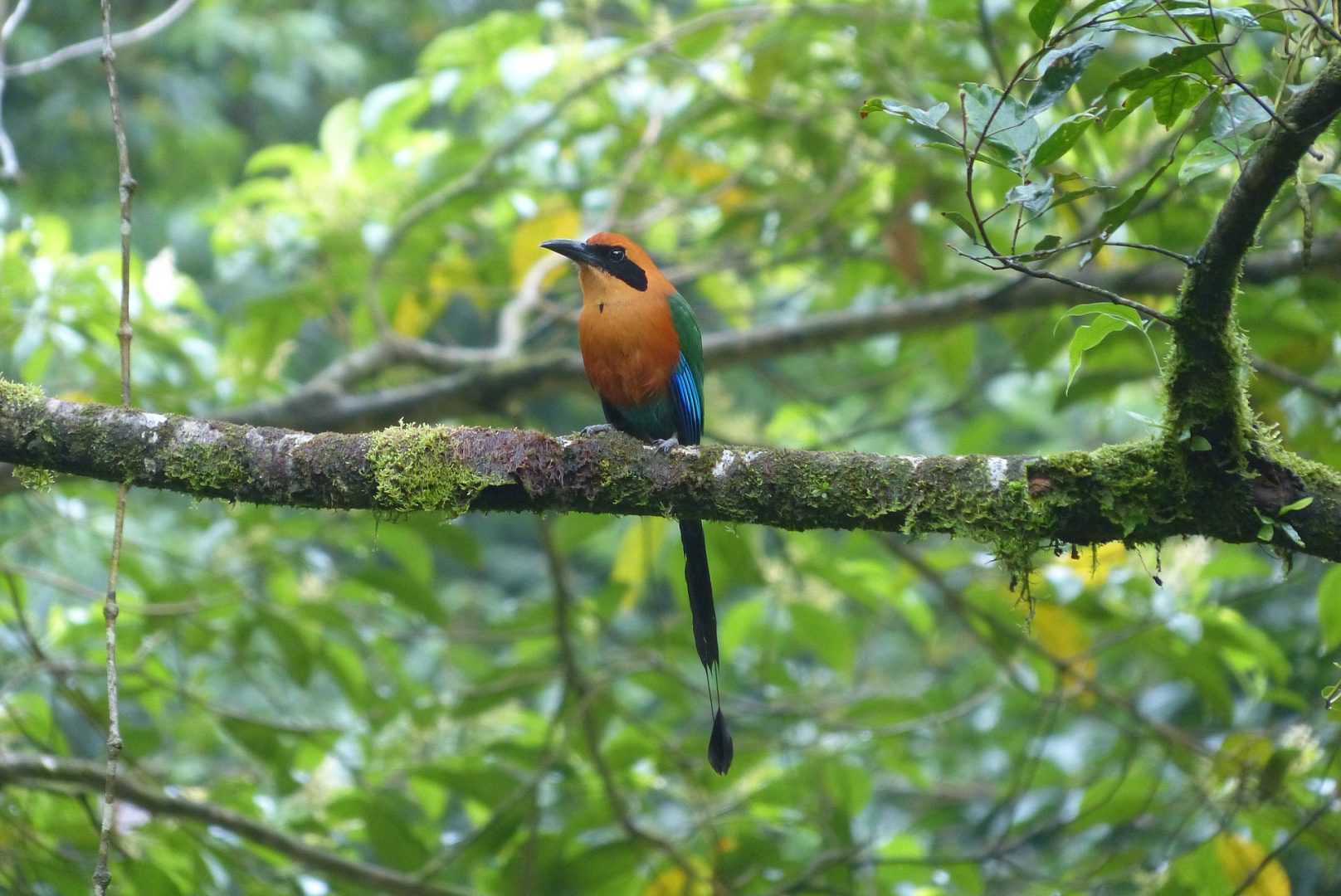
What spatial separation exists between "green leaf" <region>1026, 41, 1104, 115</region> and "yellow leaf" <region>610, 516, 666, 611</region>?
261cm

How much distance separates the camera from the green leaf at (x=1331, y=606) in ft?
9.30

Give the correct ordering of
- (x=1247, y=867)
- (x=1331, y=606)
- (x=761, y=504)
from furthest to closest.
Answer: (x=1247, y=867) → (x=1331, y=606) → (x=761, y=504)

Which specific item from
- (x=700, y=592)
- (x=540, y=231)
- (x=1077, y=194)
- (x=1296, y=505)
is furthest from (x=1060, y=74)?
(x=540, y=231)

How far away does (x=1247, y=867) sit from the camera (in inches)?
120

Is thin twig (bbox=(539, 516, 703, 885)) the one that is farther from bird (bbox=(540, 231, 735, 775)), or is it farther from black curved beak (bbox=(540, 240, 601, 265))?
black curved beak (bbox=(540, 240, 601, 265))

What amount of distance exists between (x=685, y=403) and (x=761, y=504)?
145 centimetres

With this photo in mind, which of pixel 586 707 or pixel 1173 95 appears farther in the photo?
pixel 586 707

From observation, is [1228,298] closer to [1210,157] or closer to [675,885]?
[1210,157]

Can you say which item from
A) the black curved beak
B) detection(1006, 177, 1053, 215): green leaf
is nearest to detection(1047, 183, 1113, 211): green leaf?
detection(1006, 177, 1053, 215): green leaf

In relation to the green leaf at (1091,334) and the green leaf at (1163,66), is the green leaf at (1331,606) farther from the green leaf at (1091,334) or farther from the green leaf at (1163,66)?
the green leaf at (1163,66)

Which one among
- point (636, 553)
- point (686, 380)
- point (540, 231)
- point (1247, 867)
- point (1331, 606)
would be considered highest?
point (540, 231)

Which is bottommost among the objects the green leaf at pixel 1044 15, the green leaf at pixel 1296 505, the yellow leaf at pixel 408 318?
the green leaf at pixel 1296 505

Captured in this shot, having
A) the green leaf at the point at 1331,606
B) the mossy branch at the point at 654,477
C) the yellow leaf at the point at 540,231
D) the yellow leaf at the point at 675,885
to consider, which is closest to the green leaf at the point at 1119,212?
the mossy branch at the point at 654,477

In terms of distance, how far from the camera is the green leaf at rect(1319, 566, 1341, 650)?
284 cm
